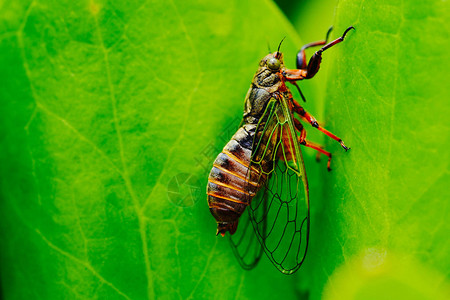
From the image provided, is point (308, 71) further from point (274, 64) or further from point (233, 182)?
point (233, 182)

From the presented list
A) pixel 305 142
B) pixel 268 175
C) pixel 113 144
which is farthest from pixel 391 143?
pixel 113 144

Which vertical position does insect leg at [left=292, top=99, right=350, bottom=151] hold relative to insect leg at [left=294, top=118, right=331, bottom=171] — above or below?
above

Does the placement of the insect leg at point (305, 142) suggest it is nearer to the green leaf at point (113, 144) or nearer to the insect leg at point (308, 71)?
the insect leg at point (308, 71)

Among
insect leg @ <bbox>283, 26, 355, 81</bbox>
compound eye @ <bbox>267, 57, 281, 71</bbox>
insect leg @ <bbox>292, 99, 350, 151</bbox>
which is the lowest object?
insect leg @ <bbox>292, 99, 350, 151</bbox>

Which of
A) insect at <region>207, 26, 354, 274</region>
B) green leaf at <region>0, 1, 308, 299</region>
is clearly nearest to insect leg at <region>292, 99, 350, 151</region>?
insect at <region>207, 26, 354, 274</region>

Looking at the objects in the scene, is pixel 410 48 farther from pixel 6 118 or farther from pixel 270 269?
pixel 6 118

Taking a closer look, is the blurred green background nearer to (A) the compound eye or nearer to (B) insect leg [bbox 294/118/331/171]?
(B) insect leg [bbox 294/118/331/171]

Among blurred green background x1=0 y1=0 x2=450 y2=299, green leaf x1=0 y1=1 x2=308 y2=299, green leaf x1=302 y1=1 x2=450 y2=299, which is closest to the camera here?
green leaf x1=302 y1=1 x2=450 y2=299

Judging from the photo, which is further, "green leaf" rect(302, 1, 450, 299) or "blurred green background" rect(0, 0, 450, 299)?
"blurred green background" rect(0, 0, 450, 299)
